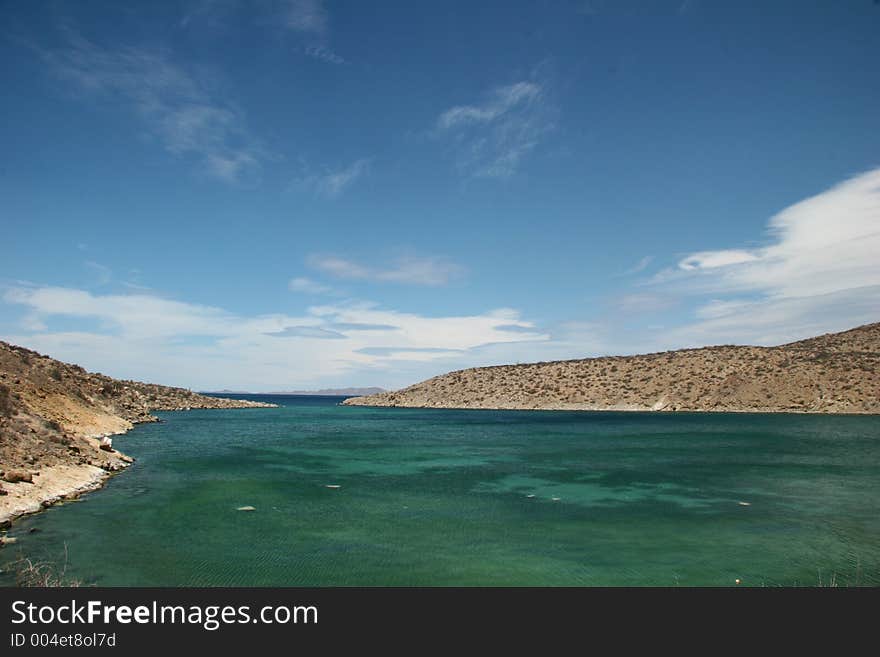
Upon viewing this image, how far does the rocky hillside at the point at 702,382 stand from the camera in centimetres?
8738

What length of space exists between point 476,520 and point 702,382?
95.9m

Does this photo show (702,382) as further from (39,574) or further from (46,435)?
(39,574)

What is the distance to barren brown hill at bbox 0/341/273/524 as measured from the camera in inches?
895

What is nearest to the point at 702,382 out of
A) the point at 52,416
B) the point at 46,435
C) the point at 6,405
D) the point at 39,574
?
the point at 52,416

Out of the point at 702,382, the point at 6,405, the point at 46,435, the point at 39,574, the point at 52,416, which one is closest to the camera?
the point at 39,574

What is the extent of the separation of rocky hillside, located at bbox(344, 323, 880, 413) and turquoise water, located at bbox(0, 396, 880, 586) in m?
51.5

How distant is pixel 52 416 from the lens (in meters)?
37.8

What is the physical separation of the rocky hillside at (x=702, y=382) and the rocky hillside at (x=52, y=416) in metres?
79.0

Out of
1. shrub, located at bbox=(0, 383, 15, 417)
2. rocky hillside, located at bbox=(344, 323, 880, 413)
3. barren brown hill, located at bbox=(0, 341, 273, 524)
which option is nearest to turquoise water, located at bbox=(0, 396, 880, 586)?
barren brown hill, located at bbox=(0, 341, 273, 524)

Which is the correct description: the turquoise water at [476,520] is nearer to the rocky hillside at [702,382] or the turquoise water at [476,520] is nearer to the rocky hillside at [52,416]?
the rocky hillside at [52,416]

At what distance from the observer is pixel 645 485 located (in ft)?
95.9

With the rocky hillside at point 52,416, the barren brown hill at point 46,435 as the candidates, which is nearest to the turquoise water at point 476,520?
the barren brown hill at point 46,435

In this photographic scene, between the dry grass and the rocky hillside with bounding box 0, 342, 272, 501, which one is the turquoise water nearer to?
the dry grass
